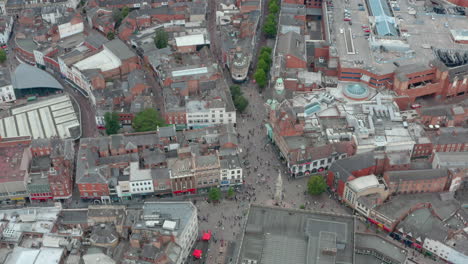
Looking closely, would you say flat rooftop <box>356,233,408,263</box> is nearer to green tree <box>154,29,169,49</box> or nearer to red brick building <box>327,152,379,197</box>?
red brick building <box>327,152,379,197</box>

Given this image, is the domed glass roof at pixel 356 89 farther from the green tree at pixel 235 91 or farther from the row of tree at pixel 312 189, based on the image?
the row of tree at pixel 312 189

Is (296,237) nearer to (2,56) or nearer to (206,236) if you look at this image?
(206,236)

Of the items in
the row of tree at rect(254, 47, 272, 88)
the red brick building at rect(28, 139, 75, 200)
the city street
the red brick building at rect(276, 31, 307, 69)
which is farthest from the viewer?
the red brick building at rect(276, 31, 307, 69)

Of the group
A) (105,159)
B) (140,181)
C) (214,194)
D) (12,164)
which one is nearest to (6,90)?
(12,164)

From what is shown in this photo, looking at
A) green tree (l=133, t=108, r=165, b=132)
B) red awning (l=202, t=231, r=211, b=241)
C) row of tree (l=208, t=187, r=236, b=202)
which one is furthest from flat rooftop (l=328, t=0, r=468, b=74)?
red awning (l=202, t=231, r=211, b=241)

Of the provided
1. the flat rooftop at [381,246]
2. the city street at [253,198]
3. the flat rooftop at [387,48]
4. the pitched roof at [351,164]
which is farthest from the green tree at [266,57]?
the flat rooftop at [381,246]

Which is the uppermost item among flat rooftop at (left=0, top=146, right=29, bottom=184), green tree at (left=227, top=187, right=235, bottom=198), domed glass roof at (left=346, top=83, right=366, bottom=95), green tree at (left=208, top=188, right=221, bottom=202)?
flat rooftop at (left=0, top=146, right=29, bottom=184)

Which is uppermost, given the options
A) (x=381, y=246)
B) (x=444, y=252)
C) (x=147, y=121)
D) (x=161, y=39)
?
(x=161, y=39)

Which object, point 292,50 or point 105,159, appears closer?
point 105,159
